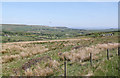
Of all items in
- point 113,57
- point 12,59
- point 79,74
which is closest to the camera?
point 79,74

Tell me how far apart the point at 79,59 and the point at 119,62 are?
3.06 metres

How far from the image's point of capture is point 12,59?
1612 centimetres

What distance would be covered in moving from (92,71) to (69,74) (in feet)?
4.55

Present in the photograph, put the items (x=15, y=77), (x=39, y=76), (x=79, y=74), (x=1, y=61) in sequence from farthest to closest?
(x=1, y=61), (x=15, y=77), (x=39, y=76), (x=79, y=74)

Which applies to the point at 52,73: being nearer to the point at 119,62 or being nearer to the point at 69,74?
the point at 69,74

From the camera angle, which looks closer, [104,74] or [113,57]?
[104,74]

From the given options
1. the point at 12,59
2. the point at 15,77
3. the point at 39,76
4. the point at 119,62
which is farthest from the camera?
the point at 12,59

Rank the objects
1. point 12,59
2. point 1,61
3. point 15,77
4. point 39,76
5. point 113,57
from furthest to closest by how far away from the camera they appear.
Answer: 1. point 12,59
2. point 1,61
3. point 113,57
4. point 15,77
5. point 39,76

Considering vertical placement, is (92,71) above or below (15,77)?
above

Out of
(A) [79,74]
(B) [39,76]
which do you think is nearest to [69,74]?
(A) [79,74]

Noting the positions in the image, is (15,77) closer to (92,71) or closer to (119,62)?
(92,71)

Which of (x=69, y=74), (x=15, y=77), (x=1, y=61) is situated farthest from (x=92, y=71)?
(x=1, y=61)

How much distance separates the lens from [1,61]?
48.9 ft

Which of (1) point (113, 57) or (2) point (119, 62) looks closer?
(2) point (119, 62)
